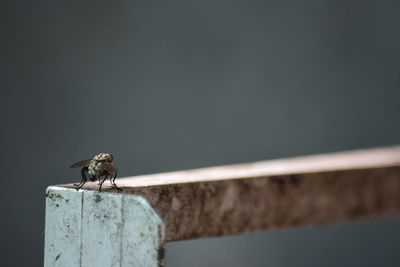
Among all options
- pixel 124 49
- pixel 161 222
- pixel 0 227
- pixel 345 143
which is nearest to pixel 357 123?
pixel 345 143

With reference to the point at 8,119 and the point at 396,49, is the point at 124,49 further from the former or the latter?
the point at 396,49

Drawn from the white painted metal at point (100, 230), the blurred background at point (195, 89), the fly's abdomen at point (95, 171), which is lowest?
the white painted metal at point (100, 230)

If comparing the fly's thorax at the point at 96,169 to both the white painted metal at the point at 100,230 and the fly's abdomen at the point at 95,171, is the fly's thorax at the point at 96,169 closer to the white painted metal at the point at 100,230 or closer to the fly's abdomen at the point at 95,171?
the fly's abdomen at the point at 95,171

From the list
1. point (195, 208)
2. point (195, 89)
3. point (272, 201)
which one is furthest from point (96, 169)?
point (195, 89)

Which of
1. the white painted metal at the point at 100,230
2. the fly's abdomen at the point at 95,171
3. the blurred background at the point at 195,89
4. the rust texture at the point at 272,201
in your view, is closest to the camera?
the white painted metal at the point at 100,230

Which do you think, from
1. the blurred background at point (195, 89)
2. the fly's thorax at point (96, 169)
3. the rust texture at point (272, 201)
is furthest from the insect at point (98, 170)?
the blurred background at point (195, 89)

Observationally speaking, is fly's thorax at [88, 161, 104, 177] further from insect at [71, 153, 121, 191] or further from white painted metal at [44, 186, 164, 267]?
white painted metal at [44, 186, 164, 267]
